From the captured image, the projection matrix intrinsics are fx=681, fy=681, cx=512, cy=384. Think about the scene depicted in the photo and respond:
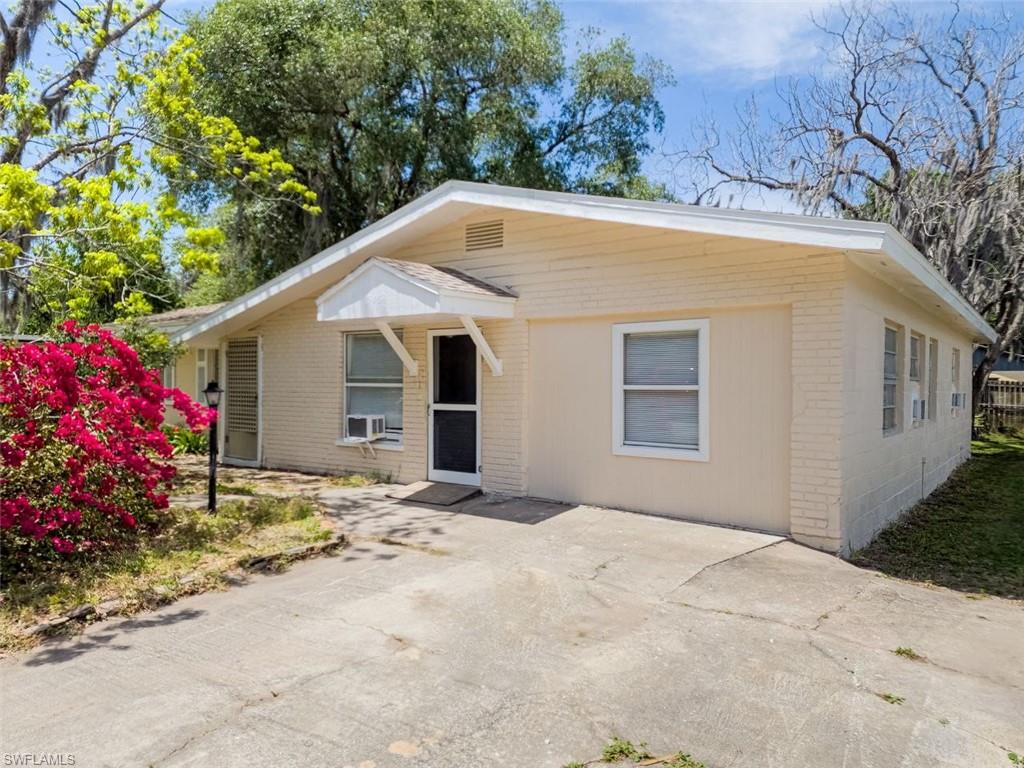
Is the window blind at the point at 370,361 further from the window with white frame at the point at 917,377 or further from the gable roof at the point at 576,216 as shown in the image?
the window with white frame at the point at 917,377

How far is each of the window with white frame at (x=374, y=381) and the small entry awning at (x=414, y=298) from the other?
1.21 m

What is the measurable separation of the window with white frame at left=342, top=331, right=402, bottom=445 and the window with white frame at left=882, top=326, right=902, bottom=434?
6.35 metres

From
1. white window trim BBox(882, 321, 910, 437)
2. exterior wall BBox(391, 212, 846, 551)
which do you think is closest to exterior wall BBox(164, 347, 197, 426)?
exterior wall BBox(391, 212, 846, 551)

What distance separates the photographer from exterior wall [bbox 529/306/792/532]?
6824 mm

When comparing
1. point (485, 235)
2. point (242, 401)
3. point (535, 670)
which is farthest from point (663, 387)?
point (242, 401)

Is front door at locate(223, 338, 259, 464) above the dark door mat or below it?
above

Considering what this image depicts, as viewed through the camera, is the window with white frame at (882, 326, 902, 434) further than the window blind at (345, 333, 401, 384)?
No

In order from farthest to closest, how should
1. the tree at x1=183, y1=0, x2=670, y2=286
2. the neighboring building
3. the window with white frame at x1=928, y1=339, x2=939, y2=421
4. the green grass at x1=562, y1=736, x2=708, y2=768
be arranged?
1. the tree at x1=183, y1=0, x2=670, y2=286
2. the neighboring building
3. the window with white frame at x1=928, y1=339, x2=939, y2=421
4. the green grass at x1=562, y1=736, x2=708, y2=768

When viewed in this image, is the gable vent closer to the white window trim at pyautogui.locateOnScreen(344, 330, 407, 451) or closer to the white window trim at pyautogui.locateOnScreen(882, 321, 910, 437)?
the white window trim at pyautogui.locateOnScreen(344, 330, 407, 451)

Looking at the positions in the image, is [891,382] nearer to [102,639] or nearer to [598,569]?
[598,569]

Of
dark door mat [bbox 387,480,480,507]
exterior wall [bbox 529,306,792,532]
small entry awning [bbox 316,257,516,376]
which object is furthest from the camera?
dark door mat [bbox 387,480,480,507]

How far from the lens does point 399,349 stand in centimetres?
913

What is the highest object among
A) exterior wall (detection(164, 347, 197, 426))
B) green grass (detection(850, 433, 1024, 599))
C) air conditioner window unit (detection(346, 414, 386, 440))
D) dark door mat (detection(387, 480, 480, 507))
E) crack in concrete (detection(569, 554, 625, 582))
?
exterior wall (detection(164, 347, 197, 426))

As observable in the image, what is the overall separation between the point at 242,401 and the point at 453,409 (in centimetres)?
489
